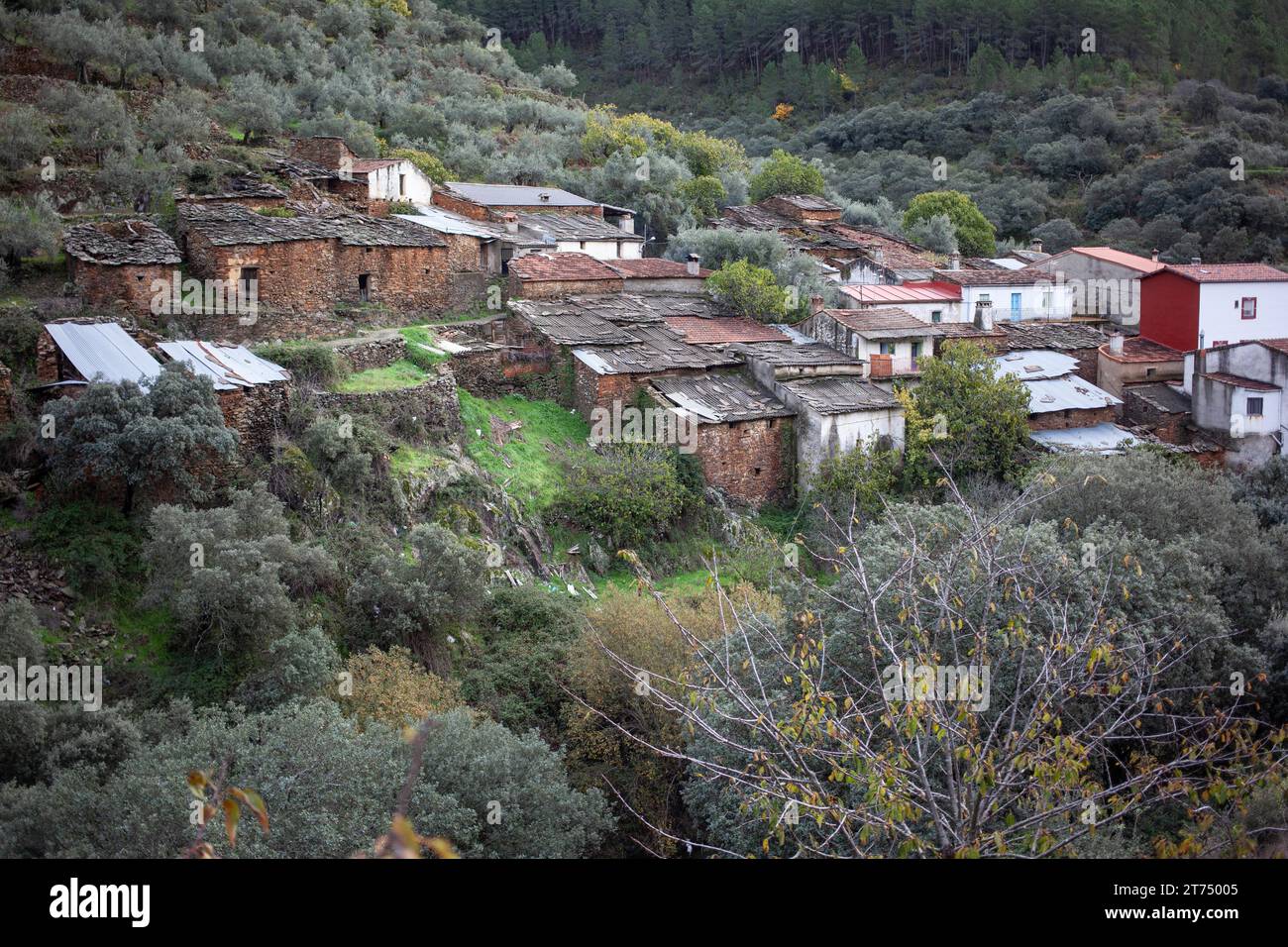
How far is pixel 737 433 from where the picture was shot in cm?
2475

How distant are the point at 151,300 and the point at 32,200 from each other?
17.0ft

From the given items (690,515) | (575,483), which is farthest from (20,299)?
(690,515)

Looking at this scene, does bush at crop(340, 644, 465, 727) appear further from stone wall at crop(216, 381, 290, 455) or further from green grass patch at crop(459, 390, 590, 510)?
green grass patch at crop(459, 390, 590, 510)

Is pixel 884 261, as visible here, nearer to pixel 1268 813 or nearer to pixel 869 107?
pixel 1268 813

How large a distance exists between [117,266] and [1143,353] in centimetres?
2536

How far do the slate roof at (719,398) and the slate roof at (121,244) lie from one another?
9.56m

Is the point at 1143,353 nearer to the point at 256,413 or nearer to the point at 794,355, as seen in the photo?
the point at 794,355

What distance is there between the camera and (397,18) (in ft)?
175

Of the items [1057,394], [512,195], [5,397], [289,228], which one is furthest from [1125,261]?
[5,397]

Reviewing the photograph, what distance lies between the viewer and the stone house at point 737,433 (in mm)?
24422

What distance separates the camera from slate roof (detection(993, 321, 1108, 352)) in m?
32.4

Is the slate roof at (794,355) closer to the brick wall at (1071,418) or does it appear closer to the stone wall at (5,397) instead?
the brick wall at (1071,418)

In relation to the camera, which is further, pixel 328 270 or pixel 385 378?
pixel 328 270

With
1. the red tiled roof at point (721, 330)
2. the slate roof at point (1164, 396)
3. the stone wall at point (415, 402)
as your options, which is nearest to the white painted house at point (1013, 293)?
the slate roof at point (1164, 396)
